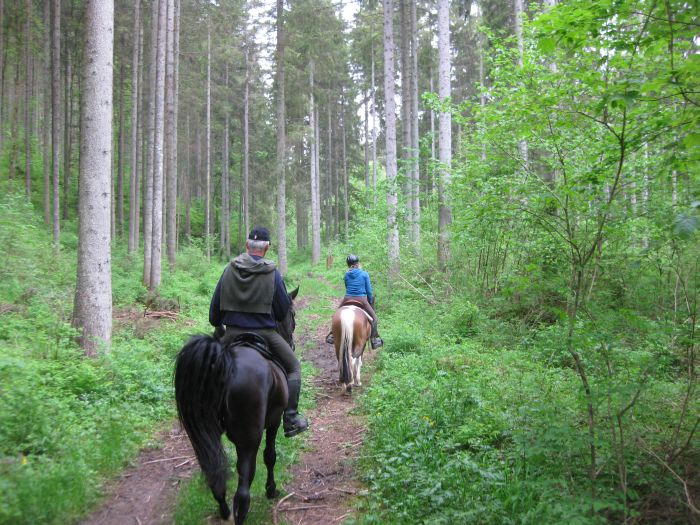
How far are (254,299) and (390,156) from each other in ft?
44.6

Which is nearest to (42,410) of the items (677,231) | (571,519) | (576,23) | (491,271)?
(571,519)

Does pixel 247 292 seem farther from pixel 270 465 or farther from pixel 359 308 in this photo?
pixel 359 308

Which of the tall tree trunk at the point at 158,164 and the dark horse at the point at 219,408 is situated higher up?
the tall tree trunk at the point at 158,164

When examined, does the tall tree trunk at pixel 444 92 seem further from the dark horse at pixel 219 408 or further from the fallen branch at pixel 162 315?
the dark horse at pixel 219 408

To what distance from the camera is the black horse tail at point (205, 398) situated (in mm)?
3604

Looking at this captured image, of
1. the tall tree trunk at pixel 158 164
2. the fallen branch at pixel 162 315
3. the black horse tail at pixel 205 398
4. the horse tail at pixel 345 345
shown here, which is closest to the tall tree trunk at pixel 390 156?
the horse tail at pixel 345 345

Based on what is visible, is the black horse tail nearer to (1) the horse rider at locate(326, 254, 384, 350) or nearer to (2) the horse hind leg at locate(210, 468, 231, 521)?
(2) the horse hind leg at locate(210, 468, 231, 521)

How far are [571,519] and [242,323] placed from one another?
318 cm

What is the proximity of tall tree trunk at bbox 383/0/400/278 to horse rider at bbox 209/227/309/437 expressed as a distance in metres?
10.4

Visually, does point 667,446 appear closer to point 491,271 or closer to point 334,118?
point 491,271

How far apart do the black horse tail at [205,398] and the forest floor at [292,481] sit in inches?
27.1

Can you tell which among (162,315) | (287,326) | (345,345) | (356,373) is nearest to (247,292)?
(287,326)

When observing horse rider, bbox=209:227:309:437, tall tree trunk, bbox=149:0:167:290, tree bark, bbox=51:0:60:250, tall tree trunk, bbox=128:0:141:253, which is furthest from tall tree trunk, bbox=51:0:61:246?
horse rider, bbox=209:227:309:437

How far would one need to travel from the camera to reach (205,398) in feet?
11.9
